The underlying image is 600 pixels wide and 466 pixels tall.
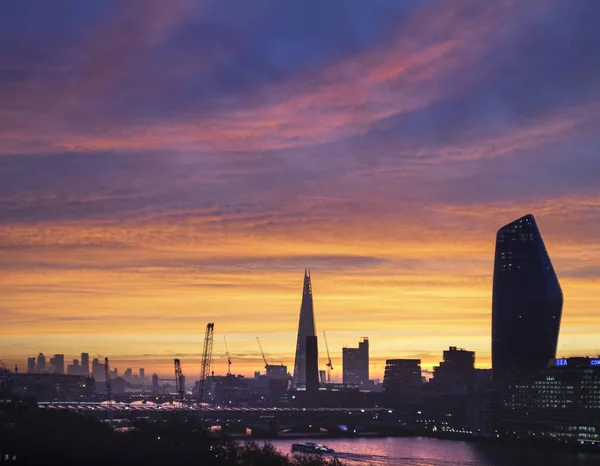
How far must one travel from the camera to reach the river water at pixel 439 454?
11388cm

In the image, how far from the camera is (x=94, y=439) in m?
97.2

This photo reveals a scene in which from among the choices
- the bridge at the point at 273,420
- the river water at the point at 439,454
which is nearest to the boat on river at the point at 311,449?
the river water at the point at 439,454

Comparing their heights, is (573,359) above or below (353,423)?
above

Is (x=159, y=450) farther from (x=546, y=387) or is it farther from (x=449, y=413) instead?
(x=449, y=413)

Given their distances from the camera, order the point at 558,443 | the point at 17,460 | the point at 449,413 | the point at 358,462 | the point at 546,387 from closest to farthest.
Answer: the point at 17,460, the point at 358,462, the point at 558,443, the point at 546,387, the point at 449,413

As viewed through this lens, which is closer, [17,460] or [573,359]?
[17,460]

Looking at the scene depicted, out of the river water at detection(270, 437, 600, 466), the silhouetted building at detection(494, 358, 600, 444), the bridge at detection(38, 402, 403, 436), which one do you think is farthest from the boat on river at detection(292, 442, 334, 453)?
the silhouetted building at detection(494, 358, 600, 444)

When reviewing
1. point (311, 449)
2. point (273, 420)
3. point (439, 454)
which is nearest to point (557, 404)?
point (273, 420)

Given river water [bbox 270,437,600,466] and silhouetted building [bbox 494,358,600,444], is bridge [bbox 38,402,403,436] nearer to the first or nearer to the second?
river water [bbox 270,437,600,466]

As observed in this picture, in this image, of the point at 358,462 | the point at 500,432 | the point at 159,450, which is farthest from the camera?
the point at 500,432

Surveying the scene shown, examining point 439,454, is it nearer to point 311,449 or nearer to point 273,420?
point 311,449

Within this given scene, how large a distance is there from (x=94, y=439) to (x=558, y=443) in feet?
258

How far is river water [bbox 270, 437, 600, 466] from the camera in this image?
113875mm

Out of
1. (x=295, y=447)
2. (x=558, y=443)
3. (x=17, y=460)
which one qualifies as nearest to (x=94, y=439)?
(x=17, y=460)
